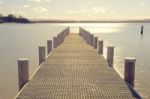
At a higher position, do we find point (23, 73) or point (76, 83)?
point (23, 73)

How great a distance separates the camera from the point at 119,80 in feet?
36.5

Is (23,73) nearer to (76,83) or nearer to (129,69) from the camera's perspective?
(76,83)

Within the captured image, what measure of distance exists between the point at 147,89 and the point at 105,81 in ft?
34.3

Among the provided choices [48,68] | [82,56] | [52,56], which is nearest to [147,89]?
[82,56]

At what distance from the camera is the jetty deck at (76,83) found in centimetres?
933

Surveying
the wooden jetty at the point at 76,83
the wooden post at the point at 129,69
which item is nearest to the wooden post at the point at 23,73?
the wooden jetty at the point at 76,83

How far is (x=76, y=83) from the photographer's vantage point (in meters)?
10.7

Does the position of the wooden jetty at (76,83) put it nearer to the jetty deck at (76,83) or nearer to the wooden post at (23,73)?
the jetty deck at (76,83)

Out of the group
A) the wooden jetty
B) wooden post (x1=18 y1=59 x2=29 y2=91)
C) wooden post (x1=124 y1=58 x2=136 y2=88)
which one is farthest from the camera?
wooden post (x1=18 y1=59 x2=29 y2=91)

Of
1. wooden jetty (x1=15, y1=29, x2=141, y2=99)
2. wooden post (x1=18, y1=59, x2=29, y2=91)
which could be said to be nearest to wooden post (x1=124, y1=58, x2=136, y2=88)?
wooden jetty (x1=15, y1=29, x2=141, y2=99)

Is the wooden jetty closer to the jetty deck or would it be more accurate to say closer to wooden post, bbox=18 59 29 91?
the jetty deck

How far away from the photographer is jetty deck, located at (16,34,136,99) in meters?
9.33

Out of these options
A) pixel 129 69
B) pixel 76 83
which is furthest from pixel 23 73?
pixel 129 69

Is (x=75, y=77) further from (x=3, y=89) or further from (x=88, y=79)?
(x=3, y=89)
